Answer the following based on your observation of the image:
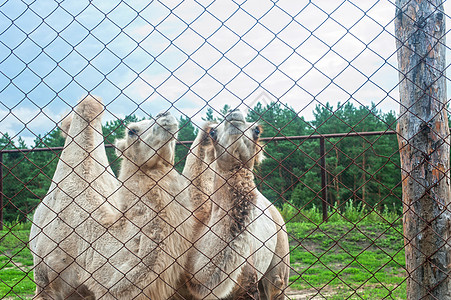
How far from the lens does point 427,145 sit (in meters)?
2.72

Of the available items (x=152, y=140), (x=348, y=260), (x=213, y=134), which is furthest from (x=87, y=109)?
(x=348, y=260)

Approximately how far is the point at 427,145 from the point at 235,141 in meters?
1.20

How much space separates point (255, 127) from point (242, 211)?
0.56 meters

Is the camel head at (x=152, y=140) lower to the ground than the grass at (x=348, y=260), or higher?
higher

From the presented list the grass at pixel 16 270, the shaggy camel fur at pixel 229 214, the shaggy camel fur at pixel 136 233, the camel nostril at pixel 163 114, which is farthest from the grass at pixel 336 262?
the camel nostril at pixel 163 114

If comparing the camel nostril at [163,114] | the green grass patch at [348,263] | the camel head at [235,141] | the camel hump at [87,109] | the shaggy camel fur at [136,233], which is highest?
the camel hump at [87,109]

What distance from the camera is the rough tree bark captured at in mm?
2713

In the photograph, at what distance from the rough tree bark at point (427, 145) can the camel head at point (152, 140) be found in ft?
4.94

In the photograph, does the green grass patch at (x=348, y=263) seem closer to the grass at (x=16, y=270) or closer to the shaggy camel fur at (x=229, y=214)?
the shaggy camel fur at (x=229, y=214)

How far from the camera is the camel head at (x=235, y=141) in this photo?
2738 mm

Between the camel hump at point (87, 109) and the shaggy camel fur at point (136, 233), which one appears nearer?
the shaggy camel fur at point (136, 233)

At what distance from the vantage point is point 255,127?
289 centimetres

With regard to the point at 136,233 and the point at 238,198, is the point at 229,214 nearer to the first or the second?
the point at 238,198

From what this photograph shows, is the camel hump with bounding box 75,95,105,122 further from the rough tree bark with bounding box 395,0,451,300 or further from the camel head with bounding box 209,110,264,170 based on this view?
the rough tree bark with bounding box 395,0,451,300
